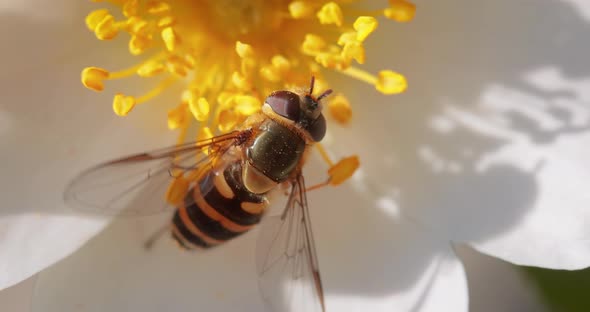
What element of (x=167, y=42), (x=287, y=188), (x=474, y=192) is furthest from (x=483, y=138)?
(x=167, y=42)

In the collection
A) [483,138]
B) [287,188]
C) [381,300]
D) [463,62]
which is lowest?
[381,300]

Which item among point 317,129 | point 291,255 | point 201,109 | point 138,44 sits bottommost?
point 291,255

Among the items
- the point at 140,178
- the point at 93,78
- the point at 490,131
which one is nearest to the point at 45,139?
the point at 93,78

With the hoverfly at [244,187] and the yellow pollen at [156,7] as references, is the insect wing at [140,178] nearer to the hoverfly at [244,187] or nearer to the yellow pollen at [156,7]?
the hoverfly at [244,187]

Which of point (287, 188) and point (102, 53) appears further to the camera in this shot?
point (102, 53)

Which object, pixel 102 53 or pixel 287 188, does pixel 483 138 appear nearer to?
pixel 287 188

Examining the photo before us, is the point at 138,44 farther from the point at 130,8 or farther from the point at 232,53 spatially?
the point at 232,53

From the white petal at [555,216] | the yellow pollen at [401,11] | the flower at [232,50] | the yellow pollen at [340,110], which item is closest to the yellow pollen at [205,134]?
the flower at [232,50]
